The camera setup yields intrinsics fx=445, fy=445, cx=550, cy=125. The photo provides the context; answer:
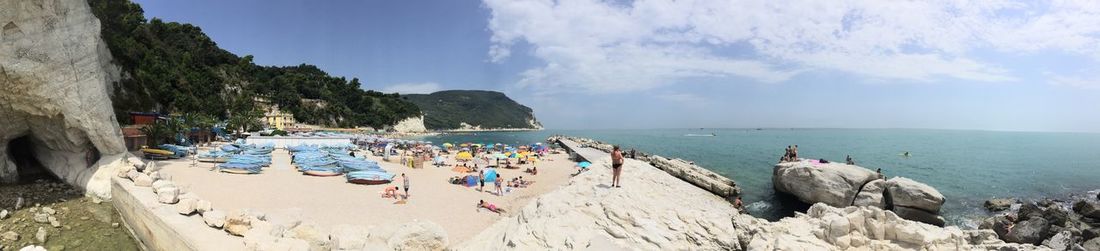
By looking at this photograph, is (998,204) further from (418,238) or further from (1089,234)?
(418,238)

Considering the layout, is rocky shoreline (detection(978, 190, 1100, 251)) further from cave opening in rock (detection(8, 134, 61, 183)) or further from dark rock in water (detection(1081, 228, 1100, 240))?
cave opening in rock (detection(8, 134, 61, 183))

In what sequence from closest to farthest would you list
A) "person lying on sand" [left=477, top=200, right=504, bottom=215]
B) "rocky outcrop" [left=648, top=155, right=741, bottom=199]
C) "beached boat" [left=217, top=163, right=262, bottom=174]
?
"person lying on sand" [left=477, top=200, right=504, bottom=215] → "rocky outcrop" [left=648, top=155, right=741, bottom=199] → "beached boat" [left=217, top=163, right=262, bottom=174]

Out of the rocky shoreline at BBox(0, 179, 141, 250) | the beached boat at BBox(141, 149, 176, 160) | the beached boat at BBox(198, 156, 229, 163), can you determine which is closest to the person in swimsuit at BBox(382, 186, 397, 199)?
the rocky shoreline at BBox(0, 179, 141, 250)

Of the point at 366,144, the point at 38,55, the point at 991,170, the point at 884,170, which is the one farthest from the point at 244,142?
the point at 991,170

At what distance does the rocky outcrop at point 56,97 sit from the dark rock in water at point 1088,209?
37.6 m

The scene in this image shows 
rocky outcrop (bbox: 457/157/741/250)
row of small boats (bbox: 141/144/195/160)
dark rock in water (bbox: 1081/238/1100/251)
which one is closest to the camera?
rocky outcrop (bbox: 457/157/741/250)

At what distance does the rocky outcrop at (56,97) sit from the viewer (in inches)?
521

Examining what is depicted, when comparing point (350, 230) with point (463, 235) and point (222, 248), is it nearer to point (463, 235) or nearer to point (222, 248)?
point (222, 248)

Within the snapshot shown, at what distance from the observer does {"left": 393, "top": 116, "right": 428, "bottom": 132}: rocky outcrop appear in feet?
402

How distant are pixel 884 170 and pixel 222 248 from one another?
156ft

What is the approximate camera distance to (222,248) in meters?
8.44

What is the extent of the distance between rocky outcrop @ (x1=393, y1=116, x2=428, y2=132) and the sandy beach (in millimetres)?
101091

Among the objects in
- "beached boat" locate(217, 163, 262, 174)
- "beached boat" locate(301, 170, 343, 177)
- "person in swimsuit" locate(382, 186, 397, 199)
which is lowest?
"person in swimsuit" locate(382, 186, 397, 199)

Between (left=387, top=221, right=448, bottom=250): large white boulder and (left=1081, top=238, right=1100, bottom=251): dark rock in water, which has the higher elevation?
(left=387, top=221, right=448, bottom=250): large white boulder
